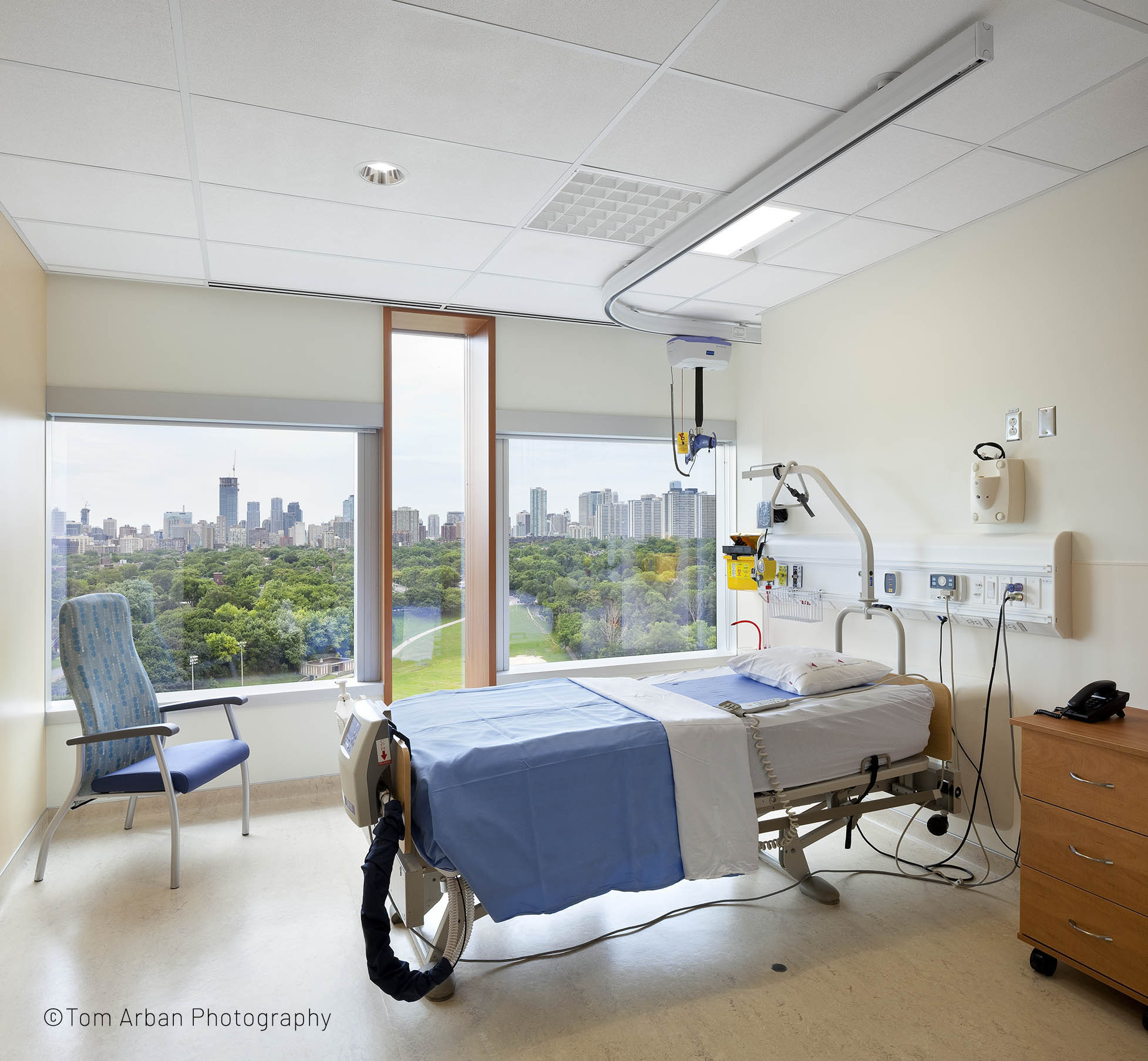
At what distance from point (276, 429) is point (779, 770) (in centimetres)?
301

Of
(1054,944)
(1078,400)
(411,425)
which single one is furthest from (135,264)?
(1054,944)

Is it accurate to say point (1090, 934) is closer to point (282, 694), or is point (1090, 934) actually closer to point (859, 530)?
point (859, 530)

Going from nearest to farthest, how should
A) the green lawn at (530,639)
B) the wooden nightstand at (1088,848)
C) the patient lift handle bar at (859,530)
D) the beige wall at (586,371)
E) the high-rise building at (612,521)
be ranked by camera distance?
the wooden nightstand at (1088,848) → the patient lift handle bar at (859,530) → the beige wall at (586,371) → the green lawn at (530,639) → the high-rise building at (612,521)

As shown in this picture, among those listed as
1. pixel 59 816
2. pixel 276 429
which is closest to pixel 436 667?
pixel 276 429

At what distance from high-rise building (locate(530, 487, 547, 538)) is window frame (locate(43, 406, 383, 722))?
89 cm

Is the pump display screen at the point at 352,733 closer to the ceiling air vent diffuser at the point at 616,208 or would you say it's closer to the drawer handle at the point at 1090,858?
the ceiling air vent diffuser at the point at 616,208

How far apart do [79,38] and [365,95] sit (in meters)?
0.67

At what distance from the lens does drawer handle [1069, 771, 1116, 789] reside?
2.17m

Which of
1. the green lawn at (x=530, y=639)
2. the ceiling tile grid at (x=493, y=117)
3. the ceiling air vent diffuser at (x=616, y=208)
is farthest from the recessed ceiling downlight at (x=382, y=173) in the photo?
the green lawn at (x=530, y=639)

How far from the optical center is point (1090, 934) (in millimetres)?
2195

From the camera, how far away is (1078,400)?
2.77 meters

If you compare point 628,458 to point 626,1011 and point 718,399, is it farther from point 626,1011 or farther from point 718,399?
point 626,1011

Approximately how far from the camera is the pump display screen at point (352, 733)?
2.38 m

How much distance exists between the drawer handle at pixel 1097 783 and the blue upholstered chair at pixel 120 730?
3008 millimetres
